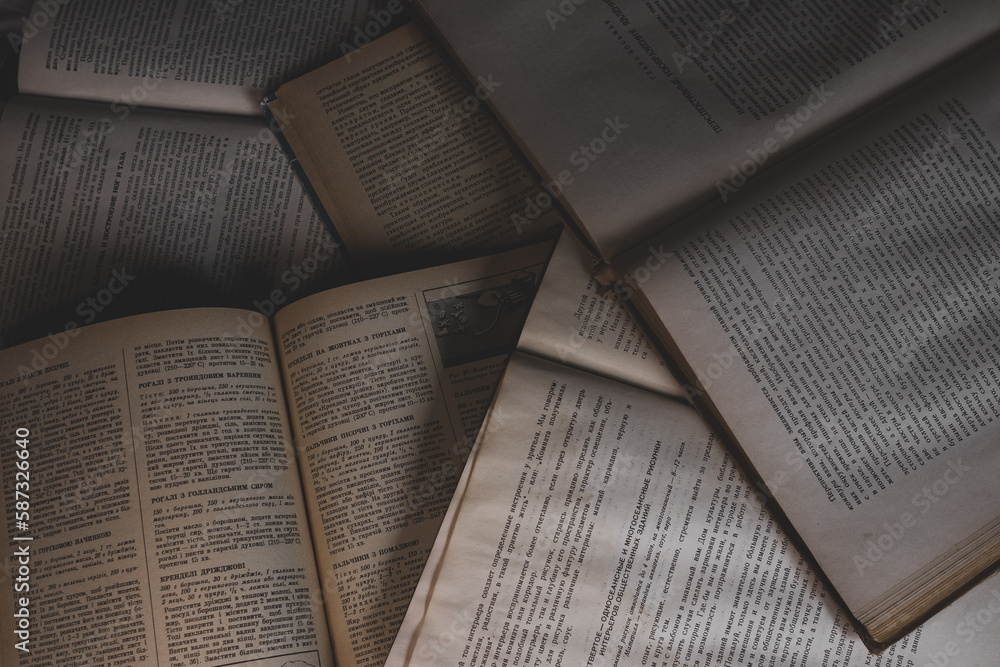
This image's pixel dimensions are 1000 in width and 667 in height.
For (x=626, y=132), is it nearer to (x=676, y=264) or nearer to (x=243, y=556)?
(x=676, y=264)

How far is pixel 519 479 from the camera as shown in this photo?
0.72 m

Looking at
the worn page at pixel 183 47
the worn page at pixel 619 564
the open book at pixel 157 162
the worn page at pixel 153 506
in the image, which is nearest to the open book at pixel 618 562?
the worn page at pixel 619 564

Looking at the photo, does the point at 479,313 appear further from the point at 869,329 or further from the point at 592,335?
the point at 869,329

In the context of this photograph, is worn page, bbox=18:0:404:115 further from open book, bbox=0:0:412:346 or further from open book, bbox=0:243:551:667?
open book, bbox=0:243:551:667

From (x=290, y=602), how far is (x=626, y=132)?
0.60 meters

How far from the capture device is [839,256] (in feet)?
2.29

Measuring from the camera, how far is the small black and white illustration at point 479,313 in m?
0.81

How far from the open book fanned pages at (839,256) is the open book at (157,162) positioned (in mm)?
360

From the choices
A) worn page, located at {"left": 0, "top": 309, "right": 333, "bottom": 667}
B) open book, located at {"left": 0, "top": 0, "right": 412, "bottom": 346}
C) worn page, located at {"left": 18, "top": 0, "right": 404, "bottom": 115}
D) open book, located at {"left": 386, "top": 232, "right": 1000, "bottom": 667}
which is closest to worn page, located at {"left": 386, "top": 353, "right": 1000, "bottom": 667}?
open book, located at {"left": 386, "top": 232, "right": 1000, "bottom": 667}

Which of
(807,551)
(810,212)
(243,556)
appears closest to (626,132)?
(810,212)

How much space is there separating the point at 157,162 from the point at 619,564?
0.73 metres

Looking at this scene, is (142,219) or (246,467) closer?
(246,467)

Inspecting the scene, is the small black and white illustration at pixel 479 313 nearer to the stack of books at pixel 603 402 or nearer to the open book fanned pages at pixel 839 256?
the stack of books at pixel 603 402

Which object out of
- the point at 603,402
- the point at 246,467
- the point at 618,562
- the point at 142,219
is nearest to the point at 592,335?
the point at 603,402
